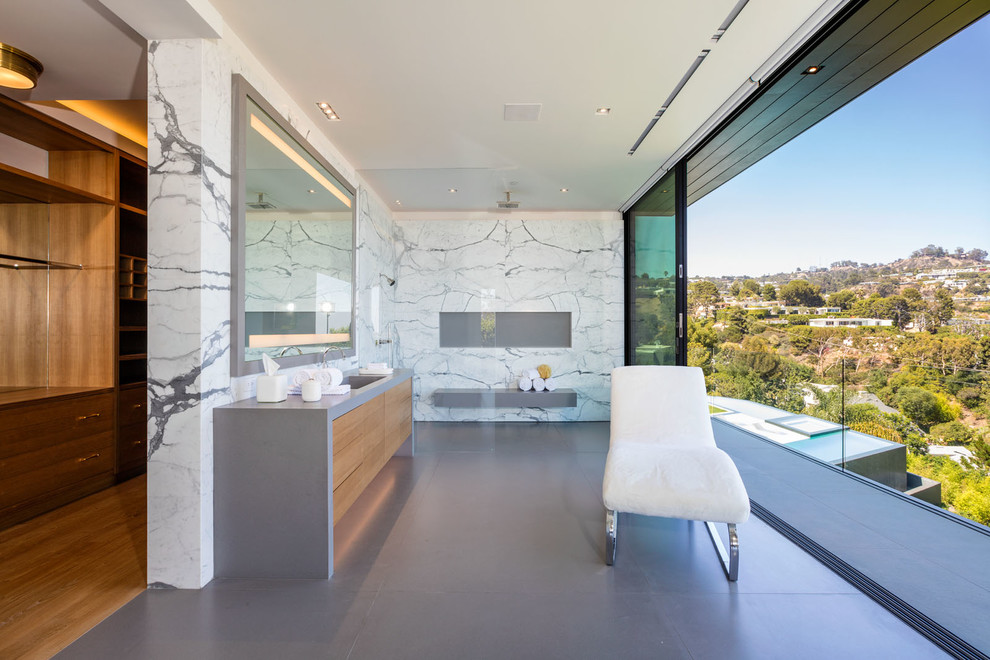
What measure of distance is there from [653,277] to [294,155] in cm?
338

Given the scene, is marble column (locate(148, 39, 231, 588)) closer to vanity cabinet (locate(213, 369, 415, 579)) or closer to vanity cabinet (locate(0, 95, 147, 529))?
vanity cabinet (locate(213, 369, 415, 579))

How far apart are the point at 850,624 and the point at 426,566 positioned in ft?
5.69

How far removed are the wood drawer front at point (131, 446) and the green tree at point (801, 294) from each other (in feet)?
16.0

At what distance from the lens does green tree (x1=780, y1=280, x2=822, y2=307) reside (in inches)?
126

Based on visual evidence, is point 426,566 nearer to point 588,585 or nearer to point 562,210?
point 588,585

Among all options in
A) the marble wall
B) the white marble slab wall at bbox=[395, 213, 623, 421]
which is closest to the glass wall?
the white marble slab wall at bbox=[395, 213, 623, 421]

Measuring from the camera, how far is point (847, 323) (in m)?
2.86

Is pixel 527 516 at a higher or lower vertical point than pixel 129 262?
lower

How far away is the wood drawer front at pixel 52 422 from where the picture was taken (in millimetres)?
2602

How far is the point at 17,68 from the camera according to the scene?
2.29 metres

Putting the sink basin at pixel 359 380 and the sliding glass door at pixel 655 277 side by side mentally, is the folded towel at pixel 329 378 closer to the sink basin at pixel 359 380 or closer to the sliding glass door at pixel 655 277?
the sink basin at pixel 359 380

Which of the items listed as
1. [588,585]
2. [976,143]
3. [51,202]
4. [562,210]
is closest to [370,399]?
[588,585]

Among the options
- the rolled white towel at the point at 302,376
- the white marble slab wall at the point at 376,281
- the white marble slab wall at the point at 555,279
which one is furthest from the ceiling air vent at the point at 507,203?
the rolled white towel at the point at 302,376

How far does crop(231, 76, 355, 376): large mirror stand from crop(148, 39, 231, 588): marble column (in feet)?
0.67
